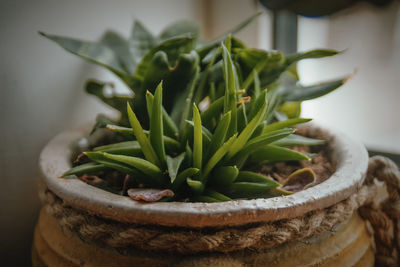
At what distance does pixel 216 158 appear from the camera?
0.47 metres

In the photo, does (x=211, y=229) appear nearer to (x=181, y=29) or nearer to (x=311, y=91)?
(x=311, y=91)

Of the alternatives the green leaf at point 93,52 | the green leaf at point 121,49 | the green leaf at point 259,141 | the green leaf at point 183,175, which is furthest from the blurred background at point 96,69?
the green leaf at point 183,175

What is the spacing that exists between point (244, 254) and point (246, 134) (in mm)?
157

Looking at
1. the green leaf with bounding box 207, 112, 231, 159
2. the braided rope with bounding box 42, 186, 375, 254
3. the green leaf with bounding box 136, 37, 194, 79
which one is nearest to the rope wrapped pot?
the braided rope with bounding box 42, 186, 375, 254

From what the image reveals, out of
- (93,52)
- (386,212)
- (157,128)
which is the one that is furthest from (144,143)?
(386,212)

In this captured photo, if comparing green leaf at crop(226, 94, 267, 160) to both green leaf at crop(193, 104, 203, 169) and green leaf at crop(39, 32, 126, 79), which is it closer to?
green leaf at crop(193, 104, 203, 169)

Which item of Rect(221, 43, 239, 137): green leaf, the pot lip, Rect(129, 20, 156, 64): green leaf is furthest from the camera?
Rect(129, 20, 156, 64): green leaf

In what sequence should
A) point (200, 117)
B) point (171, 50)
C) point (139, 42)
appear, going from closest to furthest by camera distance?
point (200, 117) → point (171, 50) → point (139, 42)

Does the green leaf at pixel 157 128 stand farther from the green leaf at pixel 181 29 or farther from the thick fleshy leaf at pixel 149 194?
the green leaf at pixel 181 29

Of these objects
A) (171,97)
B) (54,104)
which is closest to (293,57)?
(171,97)

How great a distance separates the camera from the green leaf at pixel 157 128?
462 millimetres

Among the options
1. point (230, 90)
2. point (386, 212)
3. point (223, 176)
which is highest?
point (230, 90)

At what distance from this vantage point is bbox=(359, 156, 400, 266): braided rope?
0.55 m

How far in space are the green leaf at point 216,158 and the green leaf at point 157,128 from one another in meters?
0.06
